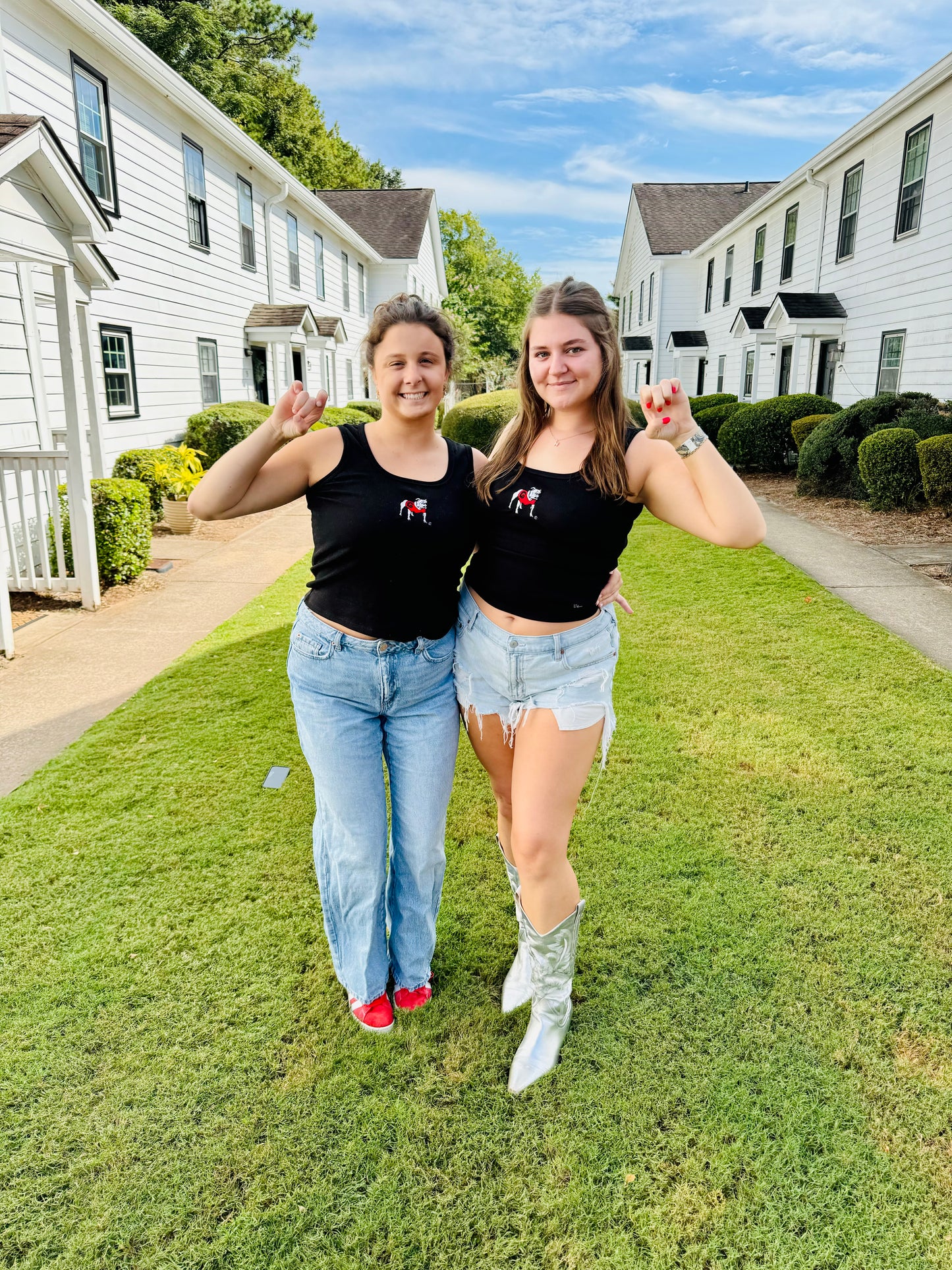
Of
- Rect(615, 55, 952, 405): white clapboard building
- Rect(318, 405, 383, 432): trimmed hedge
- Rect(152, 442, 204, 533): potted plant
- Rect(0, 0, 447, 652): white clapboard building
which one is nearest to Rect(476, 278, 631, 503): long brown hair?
Rect(0, 0, 447, 652): white clapboard building

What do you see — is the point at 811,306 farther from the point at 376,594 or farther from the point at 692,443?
the point at 376,594

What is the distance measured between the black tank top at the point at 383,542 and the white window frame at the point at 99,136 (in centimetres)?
990

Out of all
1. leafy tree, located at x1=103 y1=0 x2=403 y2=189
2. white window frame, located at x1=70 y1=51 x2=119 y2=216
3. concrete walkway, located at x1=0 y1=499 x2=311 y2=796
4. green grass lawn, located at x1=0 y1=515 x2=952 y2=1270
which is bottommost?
green grass lawn, located at x1=0 y1=515 x2=952 y2=1270

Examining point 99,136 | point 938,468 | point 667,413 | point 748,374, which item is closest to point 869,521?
point 938,468

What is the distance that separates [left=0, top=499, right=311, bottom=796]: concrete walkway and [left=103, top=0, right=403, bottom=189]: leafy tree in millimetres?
24367

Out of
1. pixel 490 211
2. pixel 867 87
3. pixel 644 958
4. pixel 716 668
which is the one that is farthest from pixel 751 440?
pixel 490 211

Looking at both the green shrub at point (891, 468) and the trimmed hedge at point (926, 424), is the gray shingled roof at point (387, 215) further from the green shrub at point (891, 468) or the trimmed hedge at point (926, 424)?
the green shrub at point (891, 468)

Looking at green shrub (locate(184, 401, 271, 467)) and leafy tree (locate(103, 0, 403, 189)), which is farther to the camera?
leafy tree (locate(103, 0, 403, 189))

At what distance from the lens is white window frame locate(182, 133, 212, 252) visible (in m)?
13.0

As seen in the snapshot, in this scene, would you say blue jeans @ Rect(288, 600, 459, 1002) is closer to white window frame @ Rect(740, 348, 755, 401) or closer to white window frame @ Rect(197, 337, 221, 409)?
Answer: white window frame @ Rect(197, 337, 221, 409)

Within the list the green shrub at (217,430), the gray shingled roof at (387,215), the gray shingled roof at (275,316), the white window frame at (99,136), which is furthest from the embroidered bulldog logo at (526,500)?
the gray shingled roof at (387,215)

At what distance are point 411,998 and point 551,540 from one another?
1.53 meters

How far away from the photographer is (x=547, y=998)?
2473 mm

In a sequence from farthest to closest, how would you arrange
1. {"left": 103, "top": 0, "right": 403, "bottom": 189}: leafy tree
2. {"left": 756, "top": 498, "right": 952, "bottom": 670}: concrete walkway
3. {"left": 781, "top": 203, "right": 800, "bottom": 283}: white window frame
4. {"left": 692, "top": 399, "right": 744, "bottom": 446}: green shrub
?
{"left": 103, "top": 0, "right": 403, "bottom": 189}: leafy tree
{"left": 781, "top": 203, "right": 800, "bottom": 283}: white window frame
{"left": 692, "top": 399, "right": 744, "bottom": 446}: green shrub
{"left": 756, "top": 498, "right": 952, "bottom": 670}: concrete walkway
